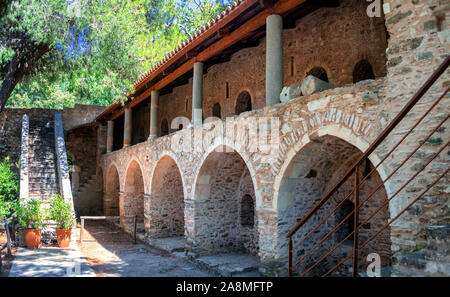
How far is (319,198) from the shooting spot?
7.09 meters

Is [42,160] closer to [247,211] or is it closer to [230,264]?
[247,211]

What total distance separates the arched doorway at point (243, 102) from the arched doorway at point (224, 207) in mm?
2569

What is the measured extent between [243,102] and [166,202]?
433cm

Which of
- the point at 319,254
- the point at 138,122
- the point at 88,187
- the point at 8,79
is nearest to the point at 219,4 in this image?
the point at 138,122

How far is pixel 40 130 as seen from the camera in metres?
16.7

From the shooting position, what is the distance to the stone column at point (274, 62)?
675 centimetres

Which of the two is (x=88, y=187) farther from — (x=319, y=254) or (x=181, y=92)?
(x=319, y=254)

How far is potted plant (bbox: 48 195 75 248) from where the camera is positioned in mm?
8375

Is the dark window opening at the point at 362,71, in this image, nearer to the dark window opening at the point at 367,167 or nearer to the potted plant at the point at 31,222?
the dark window opening at the point at 367,167

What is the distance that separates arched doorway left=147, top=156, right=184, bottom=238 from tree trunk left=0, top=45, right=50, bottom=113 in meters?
4.68

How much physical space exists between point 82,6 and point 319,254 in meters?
8.08

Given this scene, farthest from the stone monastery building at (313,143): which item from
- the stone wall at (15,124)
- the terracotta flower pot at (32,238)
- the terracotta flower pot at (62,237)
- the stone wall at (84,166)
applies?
the stone wall at (84,166)

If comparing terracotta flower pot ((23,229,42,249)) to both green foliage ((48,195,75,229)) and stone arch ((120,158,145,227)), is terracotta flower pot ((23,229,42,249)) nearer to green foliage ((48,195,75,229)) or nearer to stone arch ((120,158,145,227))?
green foliage ((48,195,75,229))

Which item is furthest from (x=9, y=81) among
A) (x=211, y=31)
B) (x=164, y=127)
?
(x=164, y=127)
